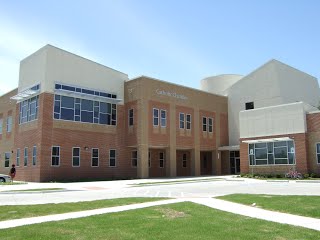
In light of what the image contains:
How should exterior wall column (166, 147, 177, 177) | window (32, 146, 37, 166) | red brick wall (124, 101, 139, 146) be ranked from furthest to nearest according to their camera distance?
exterior wall column (166, 147, 177, 177)
red brick wall (124, 101, 139, 146)
window (32, 146, 37, 166)

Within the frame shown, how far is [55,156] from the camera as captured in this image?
34250 millimetres

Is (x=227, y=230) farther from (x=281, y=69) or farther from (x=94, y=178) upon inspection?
(x=281, y=69)

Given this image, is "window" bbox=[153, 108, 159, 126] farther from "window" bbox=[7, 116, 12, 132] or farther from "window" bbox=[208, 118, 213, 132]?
"window" bbox=[7, 116, 12, 132]

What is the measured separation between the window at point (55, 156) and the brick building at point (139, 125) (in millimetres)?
93

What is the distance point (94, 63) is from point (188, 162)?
1754 cm

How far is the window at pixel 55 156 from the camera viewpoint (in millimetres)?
Answer: 34094

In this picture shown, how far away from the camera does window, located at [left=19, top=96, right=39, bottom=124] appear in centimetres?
3568

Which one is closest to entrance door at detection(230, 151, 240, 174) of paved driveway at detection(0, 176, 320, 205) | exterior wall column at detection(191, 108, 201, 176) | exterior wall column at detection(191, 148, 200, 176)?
exterior wall column at detection(191, 108, 201, 176)

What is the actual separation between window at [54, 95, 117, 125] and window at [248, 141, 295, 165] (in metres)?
14.9

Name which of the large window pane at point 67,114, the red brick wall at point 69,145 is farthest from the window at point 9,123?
the large window pane at point 67,114

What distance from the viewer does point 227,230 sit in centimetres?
820

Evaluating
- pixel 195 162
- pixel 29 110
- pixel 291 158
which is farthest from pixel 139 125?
pixel 291 158

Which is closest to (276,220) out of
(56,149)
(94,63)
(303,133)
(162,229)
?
(162,229)

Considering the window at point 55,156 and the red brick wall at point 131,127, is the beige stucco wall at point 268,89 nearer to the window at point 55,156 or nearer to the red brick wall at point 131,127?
the red brick wall at point 131,127
